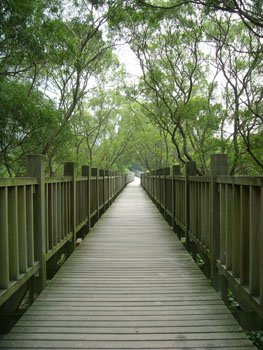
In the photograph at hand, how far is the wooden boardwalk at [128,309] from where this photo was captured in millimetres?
2785

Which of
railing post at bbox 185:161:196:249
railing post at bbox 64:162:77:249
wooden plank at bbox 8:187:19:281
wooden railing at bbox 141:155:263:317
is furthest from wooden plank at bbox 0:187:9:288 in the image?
railing post at bbox 185:161:196:249

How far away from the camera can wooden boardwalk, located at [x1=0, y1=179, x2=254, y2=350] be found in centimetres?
279

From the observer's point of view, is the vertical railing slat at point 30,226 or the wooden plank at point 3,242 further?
the vertical railing slat at point 30,226

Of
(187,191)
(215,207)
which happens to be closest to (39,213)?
(215,207)

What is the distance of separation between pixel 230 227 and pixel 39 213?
1.78 m

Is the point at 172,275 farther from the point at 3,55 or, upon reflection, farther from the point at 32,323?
the point at 3,55

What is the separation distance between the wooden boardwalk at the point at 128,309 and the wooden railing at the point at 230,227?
0.31m

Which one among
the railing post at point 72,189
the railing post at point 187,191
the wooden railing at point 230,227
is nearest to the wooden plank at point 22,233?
the wooden railing at point 230,227

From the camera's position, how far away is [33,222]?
12.5 feet

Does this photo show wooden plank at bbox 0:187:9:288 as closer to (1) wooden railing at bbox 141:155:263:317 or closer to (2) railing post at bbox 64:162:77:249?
(1) wooden railing at bbox 141:155:263:317

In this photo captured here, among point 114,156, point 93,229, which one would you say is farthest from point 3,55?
point 114,156

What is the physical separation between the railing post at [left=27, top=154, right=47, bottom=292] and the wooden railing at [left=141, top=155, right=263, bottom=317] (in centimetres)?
167

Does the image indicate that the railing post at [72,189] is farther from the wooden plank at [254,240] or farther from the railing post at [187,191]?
the wooden plank at [254,240]

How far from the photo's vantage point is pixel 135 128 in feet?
91.6
